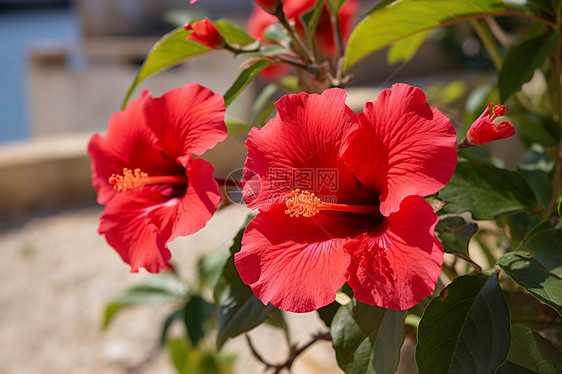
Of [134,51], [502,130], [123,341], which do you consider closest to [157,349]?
[123,341]

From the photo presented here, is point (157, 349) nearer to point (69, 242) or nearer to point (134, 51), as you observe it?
point (69, 242)

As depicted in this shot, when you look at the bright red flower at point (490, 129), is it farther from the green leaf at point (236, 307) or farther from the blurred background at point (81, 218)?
the green leaf at point (236, 307)

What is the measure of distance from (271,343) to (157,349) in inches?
17.6

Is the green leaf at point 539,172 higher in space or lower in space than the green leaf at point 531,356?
higher

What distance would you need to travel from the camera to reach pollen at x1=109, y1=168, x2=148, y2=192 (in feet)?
1.71

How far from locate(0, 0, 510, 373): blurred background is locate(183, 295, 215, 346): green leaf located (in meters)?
0.16

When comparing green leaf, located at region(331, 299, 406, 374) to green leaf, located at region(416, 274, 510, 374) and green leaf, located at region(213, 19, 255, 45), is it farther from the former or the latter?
green leaf, located at region(213, 19, 255, 45)

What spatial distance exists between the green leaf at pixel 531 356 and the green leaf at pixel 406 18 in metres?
0.35

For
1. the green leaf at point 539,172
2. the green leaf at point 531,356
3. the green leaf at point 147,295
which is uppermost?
the green leaf at point 539,172

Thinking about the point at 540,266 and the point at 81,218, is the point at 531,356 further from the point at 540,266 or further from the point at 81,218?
the point at 81,218

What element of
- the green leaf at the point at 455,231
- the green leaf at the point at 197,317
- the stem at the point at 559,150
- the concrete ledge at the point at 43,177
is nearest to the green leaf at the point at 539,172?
the stem at the point at 559,150

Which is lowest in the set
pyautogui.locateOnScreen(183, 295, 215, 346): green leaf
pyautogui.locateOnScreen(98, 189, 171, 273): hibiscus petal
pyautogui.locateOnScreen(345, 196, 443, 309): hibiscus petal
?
pyautogui.locateOnScreen(183, 295, 215, 346): green leaf

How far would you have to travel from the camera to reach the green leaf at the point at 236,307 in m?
0.53

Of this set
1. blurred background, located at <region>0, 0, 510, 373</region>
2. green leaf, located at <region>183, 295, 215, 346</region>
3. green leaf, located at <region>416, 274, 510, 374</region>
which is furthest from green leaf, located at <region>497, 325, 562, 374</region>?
green leaf, located at <region>183, 295, 215, 346</region>
